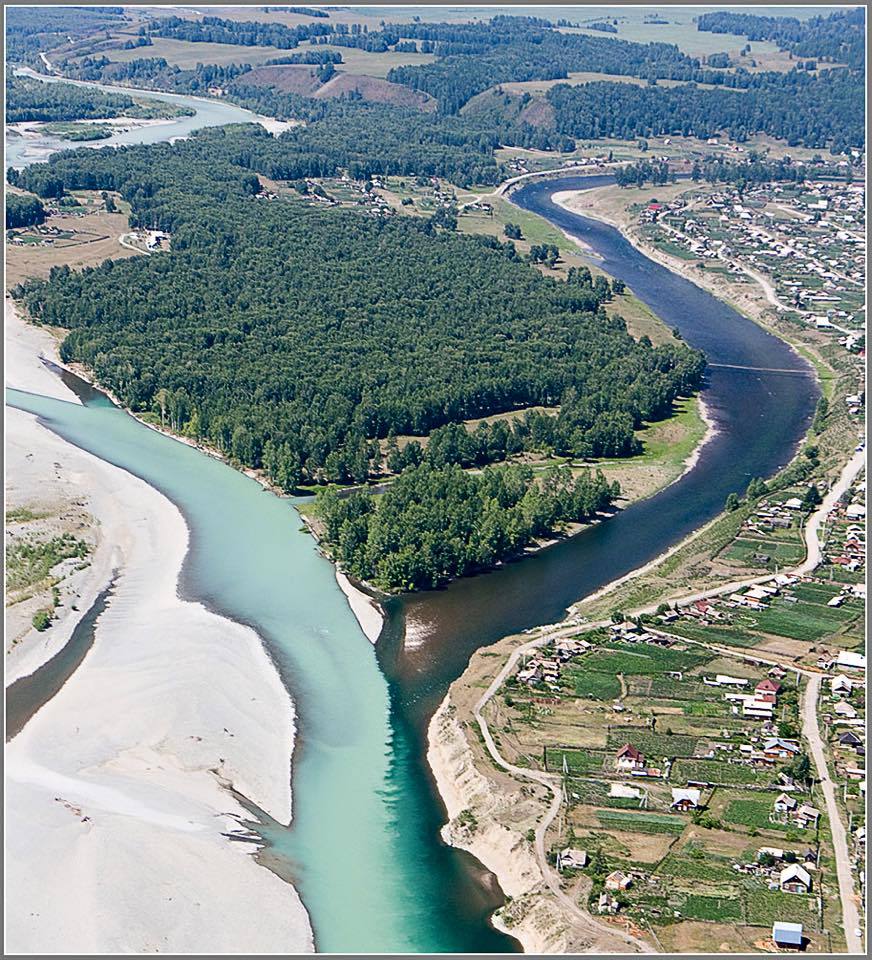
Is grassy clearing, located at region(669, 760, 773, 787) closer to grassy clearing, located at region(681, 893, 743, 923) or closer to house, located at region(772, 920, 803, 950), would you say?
grassy clearing, located at region(681, 893, 743, 923)

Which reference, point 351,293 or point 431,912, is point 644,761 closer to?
point 431,912

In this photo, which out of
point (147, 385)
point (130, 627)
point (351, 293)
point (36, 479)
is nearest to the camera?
point (130, 627)

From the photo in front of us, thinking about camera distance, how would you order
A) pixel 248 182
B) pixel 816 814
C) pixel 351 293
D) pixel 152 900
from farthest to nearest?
pixel 248 182, pixel 351 293, pixel 816 814, pixel 152 900

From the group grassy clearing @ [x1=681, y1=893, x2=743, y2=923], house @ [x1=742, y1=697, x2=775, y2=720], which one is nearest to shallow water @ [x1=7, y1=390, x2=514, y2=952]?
grassy clearing @ [x1=681, y1=893, x2=743, y2=923]

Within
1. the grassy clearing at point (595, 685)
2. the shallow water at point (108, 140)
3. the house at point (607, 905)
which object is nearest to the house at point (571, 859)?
the house at point (607, 905)

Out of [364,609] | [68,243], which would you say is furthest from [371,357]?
[68,243]

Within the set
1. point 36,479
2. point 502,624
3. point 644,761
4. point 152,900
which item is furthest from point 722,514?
point 152,900
